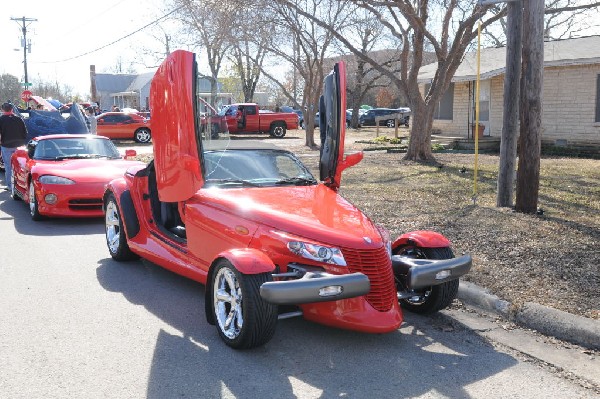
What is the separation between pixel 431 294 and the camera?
17.0 feet

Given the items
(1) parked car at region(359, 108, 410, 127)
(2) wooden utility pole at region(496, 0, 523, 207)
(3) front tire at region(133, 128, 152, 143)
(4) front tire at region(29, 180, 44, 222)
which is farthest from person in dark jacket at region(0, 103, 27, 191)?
(1) parked car at region(359, 108, 410, 127)

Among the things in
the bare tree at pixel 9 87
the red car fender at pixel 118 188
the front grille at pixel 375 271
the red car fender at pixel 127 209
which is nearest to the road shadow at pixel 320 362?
the front grille at pixel 375 271

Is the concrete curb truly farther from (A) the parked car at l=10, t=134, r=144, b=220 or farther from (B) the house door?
(B) the house door

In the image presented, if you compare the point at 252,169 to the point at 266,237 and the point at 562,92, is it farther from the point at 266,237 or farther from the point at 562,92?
the point at 562,92

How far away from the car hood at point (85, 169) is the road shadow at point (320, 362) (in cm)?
481

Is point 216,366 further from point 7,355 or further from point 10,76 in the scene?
point 10,76

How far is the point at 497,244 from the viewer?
702cm

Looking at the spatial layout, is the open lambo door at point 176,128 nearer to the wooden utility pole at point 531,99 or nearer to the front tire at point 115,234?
the front tire at point 115,234

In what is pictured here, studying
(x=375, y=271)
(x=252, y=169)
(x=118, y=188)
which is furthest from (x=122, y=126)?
(x=375, y=271)

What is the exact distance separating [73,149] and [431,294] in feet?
25.6

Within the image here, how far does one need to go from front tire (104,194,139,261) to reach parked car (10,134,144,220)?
6.72ft

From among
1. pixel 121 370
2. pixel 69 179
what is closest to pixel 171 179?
pixel 121 370

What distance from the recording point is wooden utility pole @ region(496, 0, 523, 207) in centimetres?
875

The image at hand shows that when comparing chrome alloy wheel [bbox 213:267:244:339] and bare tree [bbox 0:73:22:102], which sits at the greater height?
bare tree [bbox 0:73:22:102]
